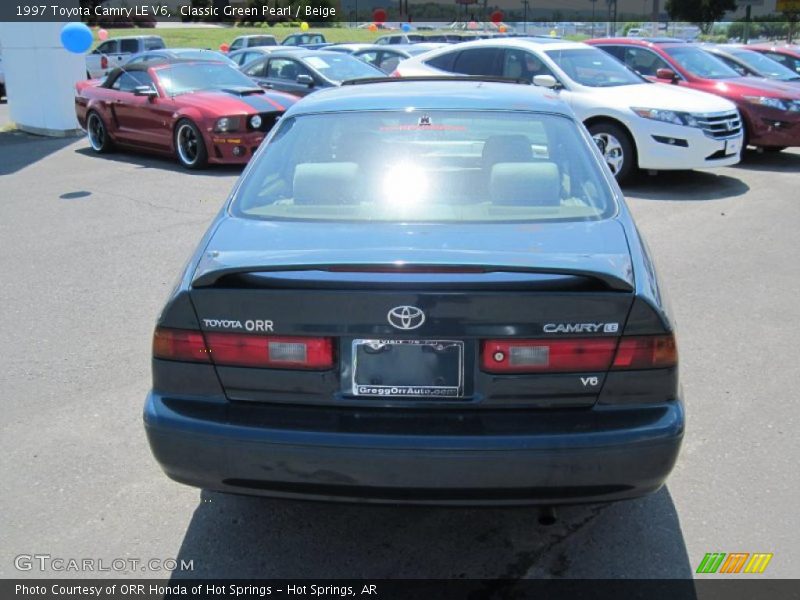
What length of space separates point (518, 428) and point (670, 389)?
1.81 feet

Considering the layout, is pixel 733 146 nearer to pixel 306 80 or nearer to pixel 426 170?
pixel 306 80

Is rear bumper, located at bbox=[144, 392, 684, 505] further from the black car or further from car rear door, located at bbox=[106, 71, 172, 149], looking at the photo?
the black car

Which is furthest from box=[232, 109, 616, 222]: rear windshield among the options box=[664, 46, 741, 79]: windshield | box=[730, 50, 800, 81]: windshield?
box=[730, 50, 800, 81]: windshield

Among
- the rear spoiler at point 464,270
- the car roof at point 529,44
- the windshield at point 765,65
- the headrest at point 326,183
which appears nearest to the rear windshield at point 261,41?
the windshield at point 765,65

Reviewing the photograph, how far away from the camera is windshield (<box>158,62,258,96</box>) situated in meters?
12.5

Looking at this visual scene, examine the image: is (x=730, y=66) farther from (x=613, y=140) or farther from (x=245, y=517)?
(x=245, y=517)

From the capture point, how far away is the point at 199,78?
12.8 m

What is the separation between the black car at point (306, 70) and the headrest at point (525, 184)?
433 inches

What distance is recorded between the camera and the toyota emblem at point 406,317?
8.79 feet

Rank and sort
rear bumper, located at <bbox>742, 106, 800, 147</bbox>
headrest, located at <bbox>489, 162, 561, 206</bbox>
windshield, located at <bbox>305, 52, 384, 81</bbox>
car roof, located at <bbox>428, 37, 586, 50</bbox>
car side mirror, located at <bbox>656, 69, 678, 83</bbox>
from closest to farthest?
headrest, located at <bbox>489, 162, 561, 206</bbox>
car roof, located at <bbox>428, 37, 586, 50</bbox>
rear bumper, located at <bbox>742, 106, 800, 147</bbox>
car side mirror, located at <bbox>656, 69, 678, 83</bbox>
windshield, located at <bbox>305, 52, 384, 81</bbox>

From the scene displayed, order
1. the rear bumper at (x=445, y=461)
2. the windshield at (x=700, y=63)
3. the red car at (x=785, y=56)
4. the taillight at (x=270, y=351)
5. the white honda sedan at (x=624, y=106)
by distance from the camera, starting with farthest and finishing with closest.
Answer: the red car at (x=785, y=56) → the windshield at (x=700, y=63) → the white honda sedan at (x=624, y=106) → the taillight at (x=270, y=351) → the rear bumper at (x=445, y=461)

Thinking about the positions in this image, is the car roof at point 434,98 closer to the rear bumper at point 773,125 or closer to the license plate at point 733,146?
the license plate at point 733,146

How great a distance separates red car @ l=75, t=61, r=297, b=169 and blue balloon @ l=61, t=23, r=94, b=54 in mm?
668

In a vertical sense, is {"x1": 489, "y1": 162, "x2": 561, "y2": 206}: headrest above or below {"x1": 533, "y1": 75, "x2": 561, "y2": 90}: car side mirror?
above
